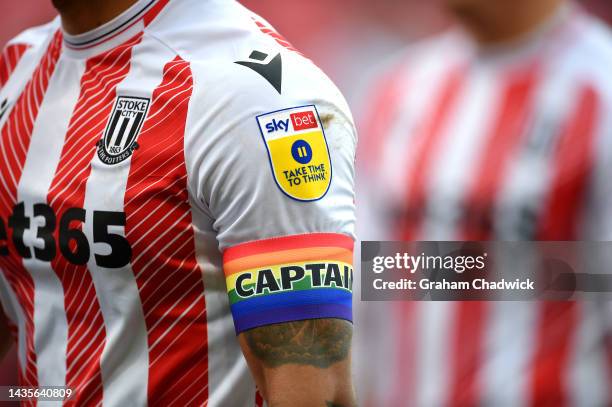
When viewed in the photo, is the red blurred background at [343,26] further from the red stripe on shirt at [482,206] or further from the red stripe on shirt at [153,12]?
the red stripe on shirt at [153,12]

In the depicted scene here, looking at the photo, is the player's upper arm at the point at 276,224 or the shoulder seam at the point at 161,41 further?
the shoulder seam at the point at 161,41

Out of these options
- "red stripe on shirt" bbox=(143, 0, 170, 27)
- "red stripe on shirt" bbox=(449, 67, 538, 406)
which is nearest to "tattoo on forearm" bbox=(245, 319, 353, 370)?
"red stripe on shirt" bbox=(143, 0, 170, 27)

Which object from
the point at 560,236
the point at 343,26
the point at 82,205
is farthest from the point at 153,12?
the point at 343,26

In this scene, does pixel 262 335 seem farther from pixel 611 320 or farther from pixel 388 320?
pixel 388 320

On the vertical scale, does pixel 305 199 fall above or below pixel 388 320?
below

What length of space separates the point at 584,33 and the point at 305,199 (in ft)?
4.65

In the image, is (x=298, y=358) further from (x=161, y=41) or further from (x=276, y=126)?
(x=161, y=41)

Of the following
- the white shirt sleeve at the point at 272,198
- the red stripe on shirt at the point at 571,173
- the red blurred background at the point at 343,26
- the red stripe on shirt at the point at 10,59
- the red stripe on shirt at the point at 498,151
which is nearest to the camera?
the white shirt sleeve at the point at 272,198

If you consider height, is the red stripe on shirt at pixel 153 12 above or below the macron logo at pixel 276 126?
above

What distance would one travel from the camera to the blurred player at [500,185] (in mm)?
2092

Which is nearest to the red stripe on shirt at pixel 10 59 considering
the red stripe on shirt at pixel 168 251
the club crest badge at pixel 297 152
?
the red stripe on shirt at pixel 168 251

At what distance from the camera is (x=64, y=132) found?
1221 mm

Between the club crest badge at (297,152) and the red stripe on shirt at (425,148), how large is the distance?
3.86ft

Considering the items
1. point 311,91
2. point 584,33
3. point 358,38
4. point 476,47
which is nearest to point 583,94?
point 584,33
